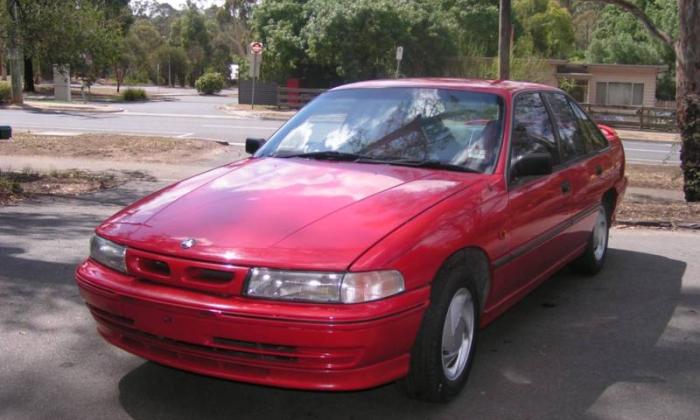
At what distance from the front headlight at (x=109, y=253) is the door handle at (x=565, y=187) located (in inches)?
116

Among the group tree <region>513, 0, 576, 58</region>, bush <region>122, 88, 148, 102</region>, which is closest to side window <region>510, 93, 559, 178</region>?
bush <region>122, 88, 148, 102</region>

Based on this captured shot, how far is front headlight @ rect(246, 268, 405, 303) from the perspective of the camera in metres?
3.14

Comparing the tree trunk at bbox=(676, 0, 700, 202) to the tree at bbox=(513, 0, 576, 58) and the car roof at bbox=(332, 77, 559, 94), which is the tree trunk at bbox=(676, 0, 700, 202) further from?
the tree at bbox=(513, 0, 576, 58)

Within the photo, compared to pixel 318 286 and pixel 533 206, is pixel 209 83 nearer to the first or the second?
pixel 533 206

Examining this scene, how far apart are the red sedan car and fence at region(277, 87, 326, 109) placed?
94.7 ft

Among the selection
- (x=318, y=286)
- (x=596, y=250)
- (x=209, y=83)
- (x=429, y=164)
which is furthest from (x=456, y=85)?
(x=209, y=83)

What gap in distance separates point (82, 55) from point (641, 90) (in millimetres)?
31102

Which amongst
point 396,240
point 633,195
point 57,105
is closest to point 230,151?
point 633,195

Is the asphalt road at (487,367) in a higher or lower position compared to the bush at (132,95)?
lower

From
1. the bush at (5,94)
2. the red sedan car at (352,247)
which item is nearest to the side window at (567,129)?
the red sedan car at (352,247)

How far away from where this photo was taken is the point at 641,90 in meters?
36.7

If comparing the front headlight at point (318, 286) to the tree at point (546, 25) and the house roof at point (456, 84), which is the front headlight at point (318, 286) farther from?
the tree at point (546, 25)

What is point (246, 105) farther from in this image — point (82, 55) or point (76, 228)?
point (76, 228)

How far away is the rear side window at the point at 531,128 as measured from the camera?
468cm
